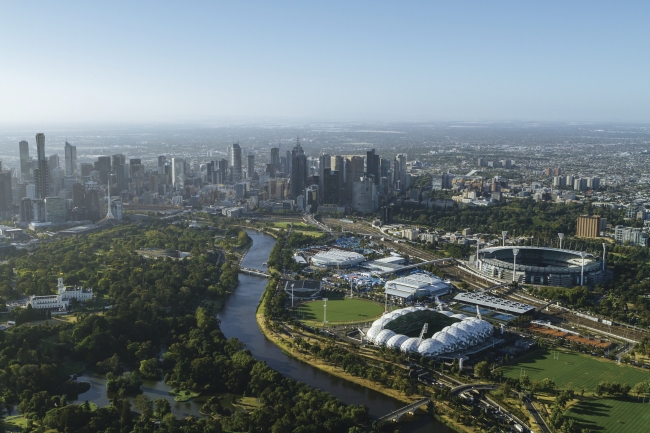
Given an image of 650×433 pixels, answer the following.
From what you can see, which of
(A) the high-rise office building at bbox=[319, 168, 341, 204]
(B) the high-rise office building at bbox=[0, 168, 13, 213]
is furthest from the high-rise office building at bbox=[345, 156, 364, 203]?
(B) the high-rise office building at bbox=[0, 168, 13, 213]

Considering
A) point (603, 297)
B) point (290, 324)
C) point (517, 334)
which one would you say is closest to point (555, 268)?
point (603, 297)

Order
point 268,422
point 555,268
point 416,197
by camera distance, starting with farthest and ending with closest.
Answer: point 416,197
point 555,268
point 268,422

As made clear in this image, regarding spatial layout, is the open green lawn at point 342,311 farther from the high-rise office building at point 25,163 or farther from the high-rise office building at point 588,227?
the high-rise office building at point 25,163

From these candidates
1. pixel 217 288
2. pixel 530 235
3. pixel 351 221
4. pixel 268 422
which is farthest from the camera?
pixel 351 221

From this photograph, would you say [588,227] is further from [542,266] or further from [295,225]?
[295,225]

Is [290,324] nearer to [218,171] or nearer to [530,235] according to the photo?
[530,235]

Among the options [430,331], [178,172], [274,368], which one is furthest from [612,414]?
[178,172]
